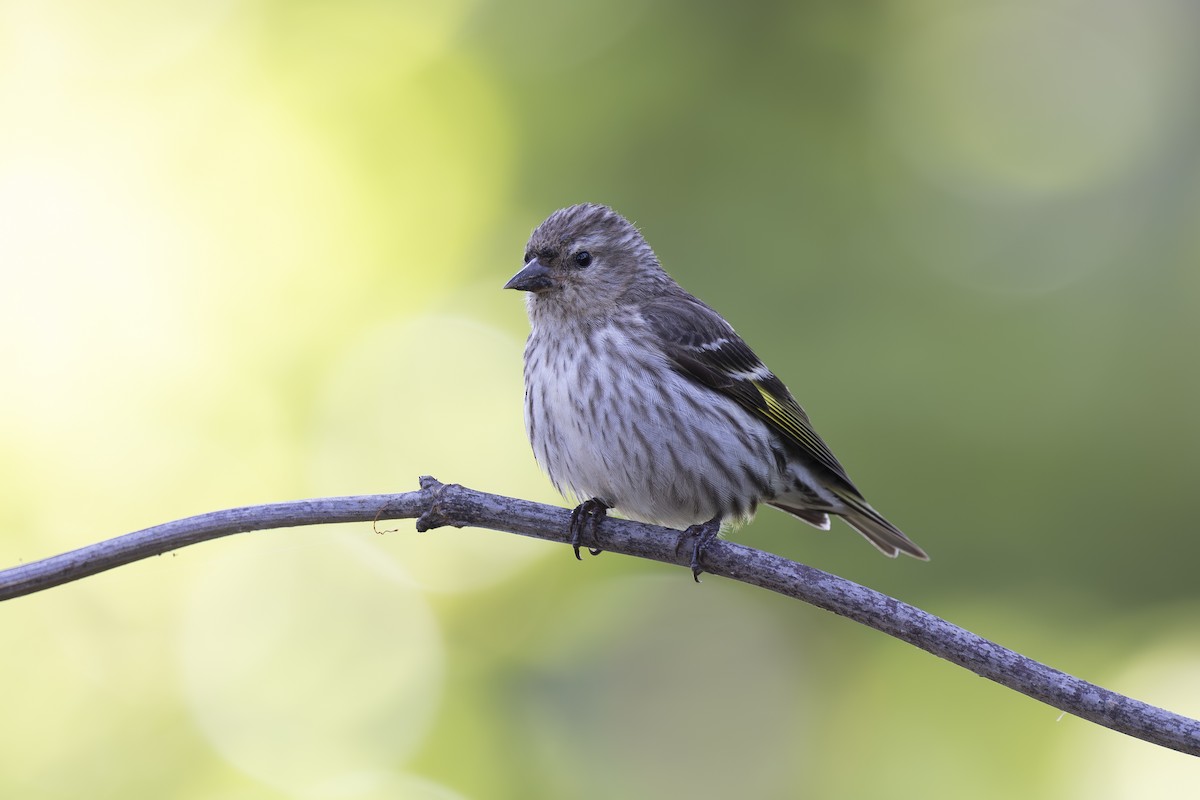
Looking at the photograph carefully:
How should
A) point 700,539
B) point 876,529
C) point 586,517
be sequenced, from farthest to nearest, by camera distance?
point 876,529, point 586,517, point 700,539

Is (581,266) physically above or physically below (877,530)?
above

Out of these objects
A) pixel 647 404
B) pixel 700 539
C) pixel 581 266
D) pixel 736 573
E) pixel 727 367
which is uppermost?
pixel 581 266

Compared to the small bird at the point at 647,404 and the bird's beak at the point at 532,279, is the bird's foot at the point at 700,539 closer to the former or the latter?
the small bird at the point at 647,404

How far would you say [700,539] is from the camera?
381 cm

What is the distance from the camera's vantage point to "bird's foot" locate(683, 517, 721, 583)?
3.69 metres

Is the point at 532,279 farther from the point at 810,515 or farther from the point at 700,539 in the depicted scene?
the point at 810,515

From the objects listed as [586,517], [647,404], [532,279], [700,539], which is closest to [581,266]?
[532,279]

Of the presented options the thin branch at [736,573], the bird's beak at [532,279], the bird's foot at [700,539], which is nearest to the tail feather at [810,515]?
the bird's foot at [700,539]

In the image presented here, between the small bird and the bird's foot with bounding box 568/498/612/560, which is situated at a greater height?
the small bird

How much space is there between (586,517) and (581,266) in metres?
1.30

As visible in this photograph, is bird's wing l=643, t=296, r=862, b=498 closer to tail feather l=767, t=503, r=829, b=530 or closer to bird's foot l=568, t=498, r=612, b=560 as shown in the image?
tail feather l=767, t=503, r=829, b=530

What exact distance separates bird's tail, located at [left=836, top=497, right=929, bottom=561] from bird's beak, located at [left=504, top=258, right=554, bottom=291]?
1.66m

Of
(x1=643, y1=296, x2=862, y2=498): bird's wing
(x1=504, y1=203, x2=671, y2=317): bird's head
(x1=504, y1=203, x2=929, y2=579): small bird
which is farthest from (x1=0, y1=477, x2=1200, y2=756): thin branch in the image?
(x1=504, y1=203, x2=671, y2=317): bird's head

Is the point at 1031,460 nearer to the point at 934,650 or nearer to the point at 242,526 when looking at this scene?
the point at 934,650
